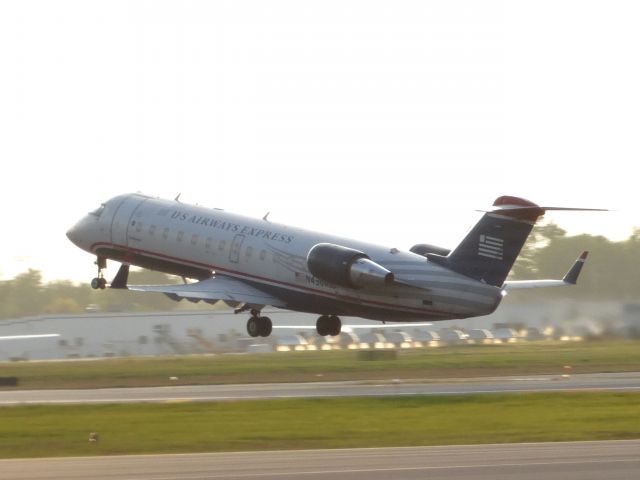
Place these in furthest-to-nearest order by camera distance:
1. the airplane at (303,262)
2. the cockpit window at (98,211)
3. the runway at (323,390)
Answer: the cockpit window at (98,211)
the airplane at (303,262)
the runway at (323,390)

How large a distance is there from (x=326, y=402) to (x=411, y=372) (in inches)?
656

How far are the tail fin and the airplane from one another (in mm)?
36

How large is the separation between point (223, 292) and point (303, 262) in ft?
12.4

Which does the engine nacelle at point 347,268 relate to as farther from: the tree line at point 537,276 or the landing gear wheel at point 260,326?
the tree line at point 537,276

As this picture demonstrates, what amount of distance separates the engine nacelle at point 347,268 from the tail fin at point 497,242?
116 inches

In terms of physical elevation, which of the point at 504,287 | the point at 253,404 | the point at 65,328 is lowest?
the point at 65,328

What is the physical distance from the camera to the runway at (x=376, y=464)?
73.6 ft

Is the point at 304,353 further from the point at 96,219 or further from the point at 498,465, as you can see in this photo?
the point at 498,465

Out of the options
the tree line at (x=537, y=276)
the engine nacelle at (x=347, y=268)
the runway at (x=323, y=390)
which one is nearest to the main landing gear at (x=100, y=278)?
the runway at (x=323, y=390)

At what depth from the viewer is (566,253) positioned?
85.2 meters

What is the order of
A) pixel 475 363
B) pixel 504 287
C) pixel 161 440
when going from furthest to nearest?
pixel 475 363 → pixel 504 287 → pixel 161 440

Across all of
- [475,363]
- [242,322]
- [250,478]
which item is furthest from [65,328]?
[250,478]

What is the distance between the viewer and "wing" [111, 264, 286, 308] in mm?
51562

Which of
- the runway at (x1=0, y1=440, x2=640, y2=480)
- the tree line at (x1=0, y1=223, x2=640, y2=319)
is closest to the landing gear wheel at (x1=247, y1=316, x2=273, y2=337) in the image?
the tree line at (x1=0, y1=223, x2=640, y2=319)
